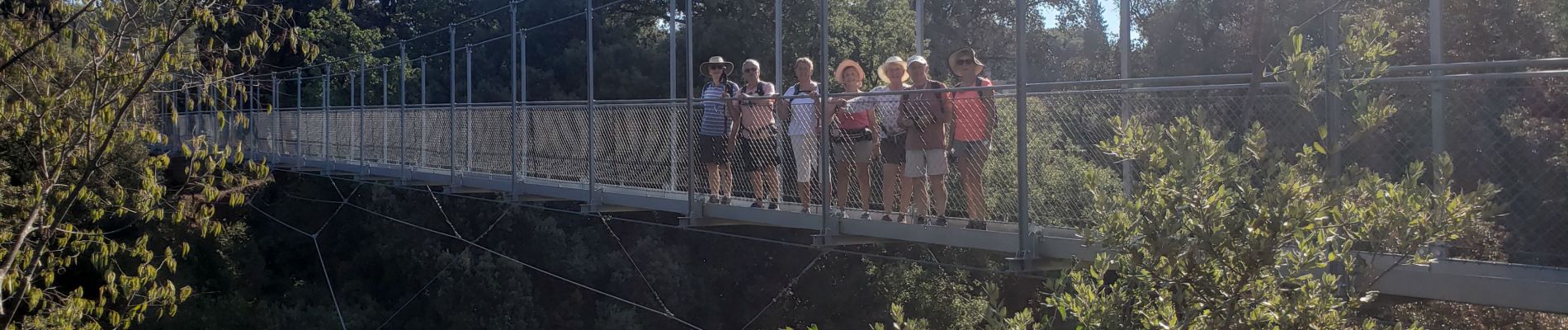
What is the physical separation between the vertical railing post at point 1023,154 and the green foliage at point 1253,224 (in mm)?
2451

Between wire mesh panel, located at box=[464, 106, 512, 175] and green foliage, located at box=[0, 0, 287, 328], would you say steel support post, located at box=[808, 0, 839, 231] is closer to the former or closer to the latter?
green foliage, located at box=[0, 0, 287, 328]

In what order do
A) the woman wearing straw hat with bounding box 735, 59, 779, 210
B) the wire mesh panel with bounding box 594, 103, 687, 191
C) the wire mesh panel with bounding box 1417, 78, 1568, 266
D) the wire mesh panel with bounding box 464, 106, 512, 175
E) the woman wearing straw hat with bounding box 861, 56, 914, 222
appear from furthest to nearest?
the wire mesh panel with bounding box 464, 106, 512, 175, the wire mesh panel with bounding box 594, 103, 687, 191, the woman wearing straw hat with bounding box 735, 59, 779, 210, the woman wearing straw hat with bounding box 861, 56, 914, 222, the wire mesh panel with bounding box 1417, 78, 1568, 266

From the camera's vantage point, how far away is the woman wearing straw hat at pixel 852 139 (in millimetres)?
6293

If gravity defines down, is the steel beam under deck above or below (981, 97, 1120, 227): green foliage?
below

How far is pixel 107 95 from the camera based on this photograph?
592cm

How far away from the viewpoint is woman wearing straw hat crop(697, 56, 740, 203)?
25.1 ft

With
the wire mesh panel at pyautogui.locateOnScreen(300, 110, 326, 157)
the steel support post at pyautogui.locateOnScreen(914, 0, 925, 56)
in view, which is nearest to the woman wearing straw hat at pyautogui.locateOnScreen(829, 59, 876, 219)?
the steel support post at pyautogui.locateOnScreen(914, 0, 925, 56)

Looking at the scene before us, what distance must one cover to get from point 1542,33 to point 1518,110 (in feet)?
19.1

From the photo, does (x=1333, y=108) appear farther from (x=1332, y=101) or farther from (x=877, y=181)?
(x=877, y=181)

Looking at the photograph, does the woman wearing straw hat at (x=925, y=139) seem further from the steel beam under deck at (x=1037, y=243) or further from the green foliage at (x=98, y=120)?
the green foliage at (x=98, y=120)

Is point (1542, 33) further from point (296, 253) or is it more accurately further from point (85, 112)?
point (296, 253)

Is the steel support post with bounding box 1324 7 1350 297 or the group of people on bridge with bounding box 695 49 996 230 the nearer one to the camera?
the steel support post with bounding box 1324 7 1350 297

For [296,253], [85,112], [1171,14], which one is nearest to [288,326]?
[296,253]

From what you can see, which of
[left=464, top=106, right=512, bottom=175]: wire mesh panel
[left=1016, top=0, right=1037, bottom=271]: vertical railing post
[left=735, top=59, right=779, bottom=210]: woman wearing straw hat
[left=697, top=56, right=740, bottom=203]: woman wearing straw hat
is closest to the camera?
[left=1016, top=0, right=1037, bottom=271]: vertical railing post
